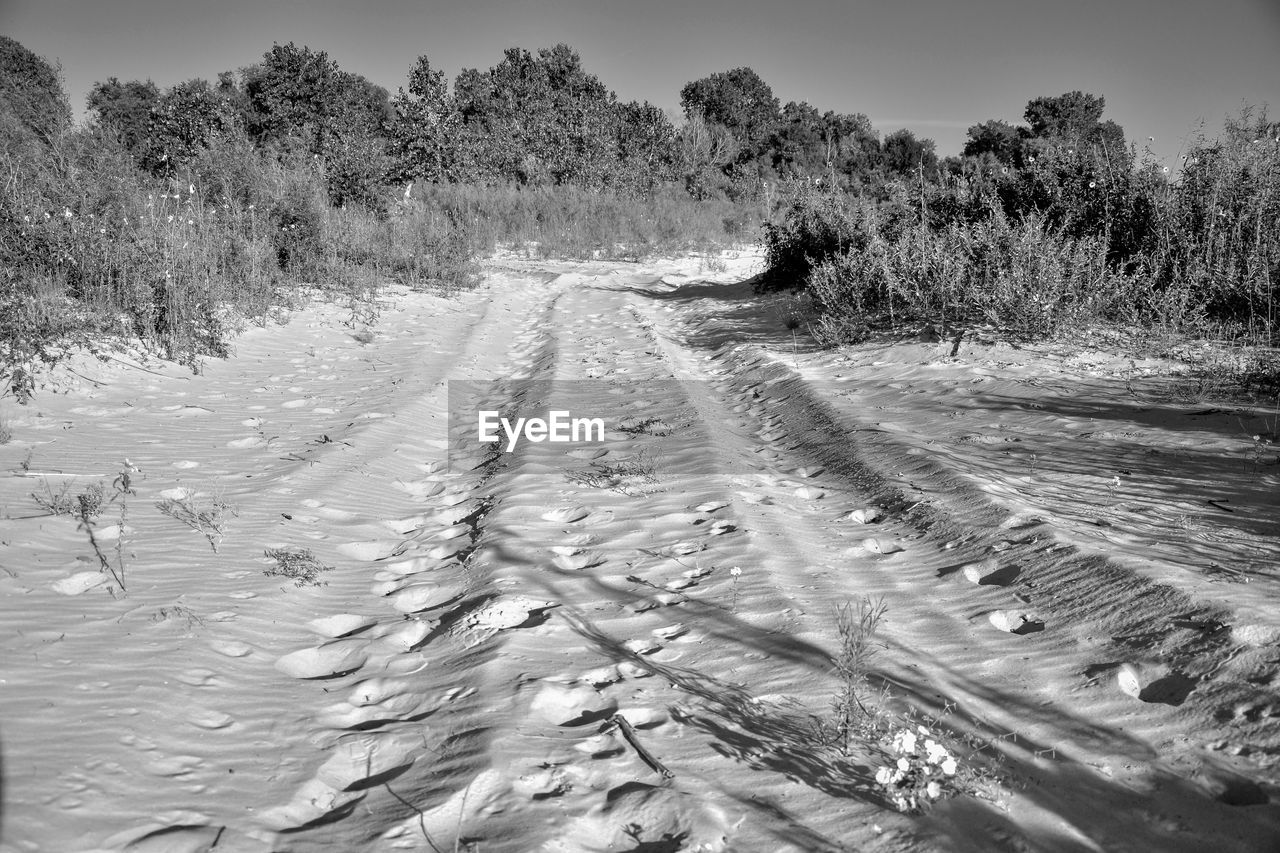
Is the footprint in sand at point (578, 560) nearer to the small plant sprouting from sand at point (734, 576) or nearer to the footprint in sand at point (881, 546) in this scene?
the small plant sprouting from sand at point (734, 576)

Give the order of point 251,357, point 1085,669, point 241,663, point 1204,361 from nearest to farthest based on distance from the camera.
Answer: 1. point 1085,669
2. point 241,663
3. point 1204,361
4. point 251,357

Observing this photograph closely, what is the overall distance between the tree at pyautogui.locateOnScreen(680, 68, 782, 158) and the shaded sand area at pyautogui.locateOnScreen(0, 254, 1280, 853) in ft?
141

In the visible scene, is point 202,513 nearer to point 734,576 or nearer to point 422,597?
point 422,597

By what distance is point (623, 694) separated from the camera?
248 centimetres

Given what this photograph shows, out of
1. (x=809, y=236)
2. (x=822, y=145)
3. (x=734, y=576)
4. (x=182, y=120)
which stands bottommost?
(x=734, y=576)

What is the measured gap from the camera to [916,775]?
199 cm

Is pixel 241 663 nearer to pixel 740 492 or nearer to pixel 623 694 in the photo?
pixel 623 694

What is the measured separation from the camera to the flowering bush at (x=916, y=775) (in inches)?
74.9

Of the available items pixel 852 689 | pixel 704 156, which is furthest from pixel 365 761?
pixel 704 156

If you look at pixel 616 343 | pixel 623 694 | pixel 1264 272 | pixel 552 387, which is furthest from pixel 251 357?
pixel 1264 272

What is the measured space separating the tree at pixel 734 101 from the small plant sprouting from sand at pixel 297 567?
44.6 m

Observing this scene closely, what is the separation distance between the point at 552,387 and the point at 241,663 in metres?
4.17

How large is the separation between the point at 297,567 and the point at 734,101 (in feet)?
162

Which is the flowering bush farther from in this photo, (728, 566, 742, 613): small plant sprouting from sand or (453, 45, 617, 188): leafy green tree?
(453, 45, 617, 188): leafy green tree
